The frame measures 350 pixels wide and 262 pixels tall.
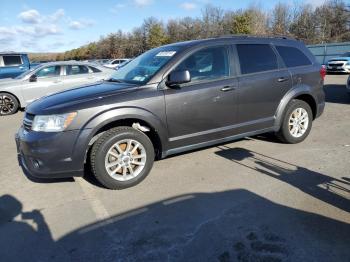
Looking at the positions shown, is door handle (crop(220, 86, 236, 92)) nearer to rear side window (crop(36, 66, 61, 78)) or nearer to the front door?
the front door

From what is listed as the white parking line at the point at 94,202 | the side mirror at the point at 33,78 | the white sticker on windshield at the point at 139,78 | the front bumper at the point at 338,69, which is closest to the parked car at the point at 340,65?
the front bumper at the point at 338,69

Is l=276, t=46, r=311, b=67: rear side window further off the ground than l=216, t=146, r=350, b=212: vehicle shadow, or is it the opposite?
l=276, t=46, r=311, b=67: rear side window

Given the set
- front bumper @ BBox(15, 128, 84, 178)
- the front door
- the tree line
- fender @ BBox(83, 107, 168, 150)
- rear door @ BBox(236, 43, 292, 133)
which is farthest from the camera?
the tree line

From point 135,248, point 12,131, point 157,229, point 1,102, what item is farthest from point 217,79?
point 1,102

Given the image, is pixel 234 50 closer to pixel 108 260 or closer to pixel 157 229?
pixel 157 229

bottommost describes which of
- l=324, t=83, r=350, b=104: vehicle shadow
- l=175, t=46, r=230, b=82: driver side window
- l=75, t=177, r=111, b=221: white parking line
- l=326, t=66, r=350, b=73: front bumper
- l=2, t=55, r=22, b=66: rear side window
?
l=75, t=177, r=111, b=221: white parking line

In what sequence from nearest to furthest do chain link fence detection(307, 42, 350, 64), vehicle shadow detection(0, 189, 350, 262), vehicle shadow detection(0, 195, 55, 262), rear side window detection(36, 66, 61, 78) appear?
vehicle shadow detection(0, 189, 350, 262), vehicle shadow detection(0, 195, 55, 262), rear side window detection(36, 66, 61, 78), chain link fence detection(307, 42, 350, 64)

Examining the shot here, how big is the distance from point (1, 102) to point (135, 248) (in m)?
9.34

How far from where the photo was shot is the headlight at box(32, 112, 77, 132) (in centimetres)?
405

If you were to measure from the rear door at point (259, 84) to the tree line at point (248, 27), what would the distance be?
39.9 metres

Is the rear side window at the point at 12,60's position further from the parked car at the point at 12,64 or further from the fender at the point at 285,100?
the fender at the point at 285,100

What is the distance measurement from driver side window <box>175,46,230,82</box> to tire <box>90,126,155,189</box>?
1.13 m

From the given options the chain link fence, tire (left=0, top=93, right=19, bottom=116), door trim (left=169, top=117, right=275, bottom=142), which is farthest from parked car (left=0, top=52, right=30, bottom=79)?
the chain link fence

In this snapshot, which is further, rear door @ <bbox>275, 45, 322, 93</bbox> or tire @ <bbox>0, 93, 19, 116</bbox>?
tire @ <bbox>0, 93, 19, 116</bbox>
